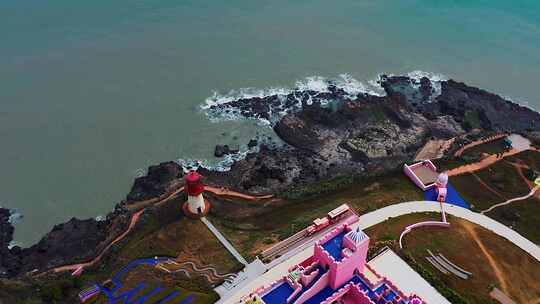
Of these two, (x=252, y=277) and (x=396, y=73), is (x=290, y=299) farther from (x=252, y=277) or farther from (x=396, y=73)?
(x=396, y=73)

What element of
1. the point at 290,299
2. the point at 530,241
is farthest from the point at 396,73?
the point at 290,299

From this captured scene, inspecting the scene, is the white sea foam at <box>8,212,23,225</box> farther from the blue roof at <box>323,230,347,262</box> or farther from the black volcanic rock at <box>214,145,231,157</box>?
the blue roof at <box>323,230,347,262</box>

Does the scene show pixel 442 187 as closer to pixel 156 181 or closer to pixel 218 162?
pixel 218 162

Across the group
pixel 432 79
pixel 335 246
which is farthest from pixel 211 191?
pixel 432 79

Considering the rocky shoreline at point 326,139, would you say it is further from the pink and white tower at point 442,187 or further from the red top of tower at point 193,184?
the red top of tower at point 193,184

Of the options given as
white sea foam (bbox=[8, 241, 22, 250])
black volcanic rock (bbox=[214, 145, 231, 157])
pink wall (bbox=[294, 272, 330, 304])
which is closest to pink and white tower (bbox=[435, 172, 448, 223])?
pink wall (bbox=[294, 272, 330, 304])

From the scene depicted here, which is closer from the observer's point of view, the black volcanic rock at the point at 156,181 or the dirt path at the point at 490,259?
the dirt path at the point at 490,259

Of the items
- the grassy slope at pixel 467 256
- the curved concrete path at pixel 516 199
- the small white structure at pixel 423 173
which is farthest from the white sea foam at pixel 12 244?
the curved concrete path at pixel 516 199
